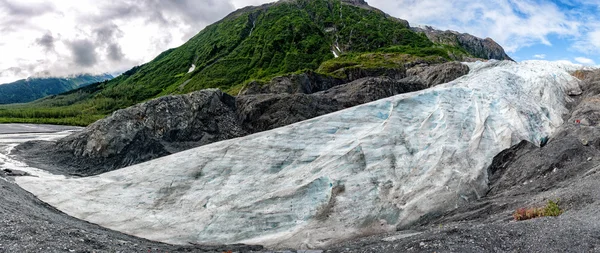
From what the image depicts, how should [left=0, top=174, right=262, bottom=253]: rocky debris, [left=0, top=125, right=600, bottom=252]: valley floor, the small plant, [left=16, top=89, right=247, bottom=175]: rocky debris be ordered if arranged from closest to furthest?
[left=0, top=125, right=600, bottom=252]: valley floor < [left=0, top=174, right=262, bottom=253]: rocky debris < the small plant < [left=16, top=89, right=247, bottom=175]: rocky debris

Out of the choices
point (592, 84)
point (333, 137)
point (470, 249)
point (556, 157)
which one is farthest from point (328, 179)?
point (592, 84)

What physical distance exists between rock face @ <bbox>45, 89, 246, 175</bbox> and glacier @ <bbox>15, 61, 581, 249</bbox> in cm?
1130

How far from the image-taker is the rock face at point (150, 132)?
40125mm

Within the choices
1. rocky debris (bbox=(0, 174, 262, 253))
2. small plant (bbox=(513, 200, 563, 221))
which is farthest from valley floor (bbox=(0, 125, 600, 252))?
small plant (bbox=(513, 200, 563, 221))

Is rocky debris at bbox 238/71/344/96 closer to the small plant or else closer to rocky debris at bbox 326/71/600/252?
rocky debris at bbox 326/71/600/252

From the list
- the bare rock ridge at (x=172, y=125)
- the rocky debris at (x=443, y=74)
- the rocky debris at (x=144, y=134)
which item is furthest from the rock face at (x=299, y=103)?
the rocky debris at (x=443, y=74)

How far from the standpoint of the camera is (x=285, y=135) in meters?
30.5

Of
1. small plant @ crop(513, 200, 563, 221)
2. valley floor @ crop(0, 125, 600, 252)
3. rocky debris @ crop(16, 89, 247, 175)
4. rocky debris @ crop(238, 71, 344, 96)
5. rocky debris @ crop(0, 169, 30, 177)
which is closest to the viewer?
valley floor @ crop(0, 125, 600, 252)

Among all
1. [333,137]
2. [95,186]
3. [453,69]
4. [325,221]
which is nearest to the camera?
[325,221]

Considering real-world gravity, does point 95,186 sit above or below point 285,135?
below

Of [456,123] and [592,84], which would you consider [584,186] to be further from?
[592,84]

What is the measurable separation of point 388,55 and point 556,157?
124224mm

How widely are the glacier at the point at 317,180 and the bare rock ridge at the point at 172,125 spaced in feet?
37.2

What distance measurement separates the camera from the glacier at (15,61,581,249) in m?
23.2
